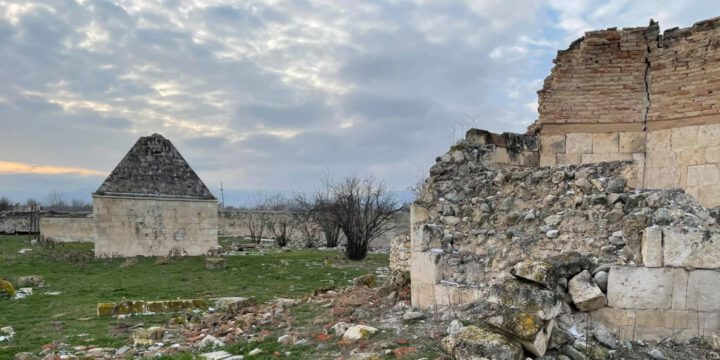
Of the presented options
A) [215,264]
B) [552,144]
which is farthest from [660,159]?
[215,264]

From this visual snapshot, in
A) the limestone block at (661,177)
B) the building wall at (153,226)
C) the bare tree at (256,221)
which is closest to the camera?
the limestone block at (661,177)

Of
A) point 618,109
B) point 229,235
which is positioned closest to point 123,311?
point 618,109

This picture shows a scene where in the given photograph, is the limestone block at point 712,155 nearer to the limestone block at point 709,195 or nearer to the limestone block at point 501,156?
the limestone block at point 709,195

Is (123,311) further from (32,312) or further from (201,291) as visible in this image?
(201,291)

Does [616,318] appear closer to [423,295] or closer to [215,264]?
[423,295]

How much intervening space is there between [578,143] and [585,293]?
5814 millimetres

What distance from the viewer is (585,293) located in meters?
4.56

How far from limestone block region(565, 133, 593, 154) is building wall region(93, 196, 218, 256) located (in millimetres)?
14740

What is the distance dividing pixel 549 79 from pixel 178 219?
15.0 meters

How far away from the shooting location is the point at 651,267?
15.3 feet

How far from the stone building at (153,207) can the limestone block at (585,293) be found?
1750 cm

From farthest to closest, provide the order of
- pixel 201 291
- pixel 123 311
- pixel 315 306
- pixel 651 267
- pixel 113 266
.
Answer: pixel 113 266
pixel 201 291
pixel 123 311
pixel 315 306
pixel 651 267

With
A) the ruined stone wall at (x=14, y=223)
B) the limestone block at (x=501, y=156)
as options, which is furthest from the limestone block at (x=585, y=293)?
the ruined stone wall at (x=14, y=223)

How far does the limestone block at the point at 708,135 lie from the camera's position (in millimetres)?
8344
